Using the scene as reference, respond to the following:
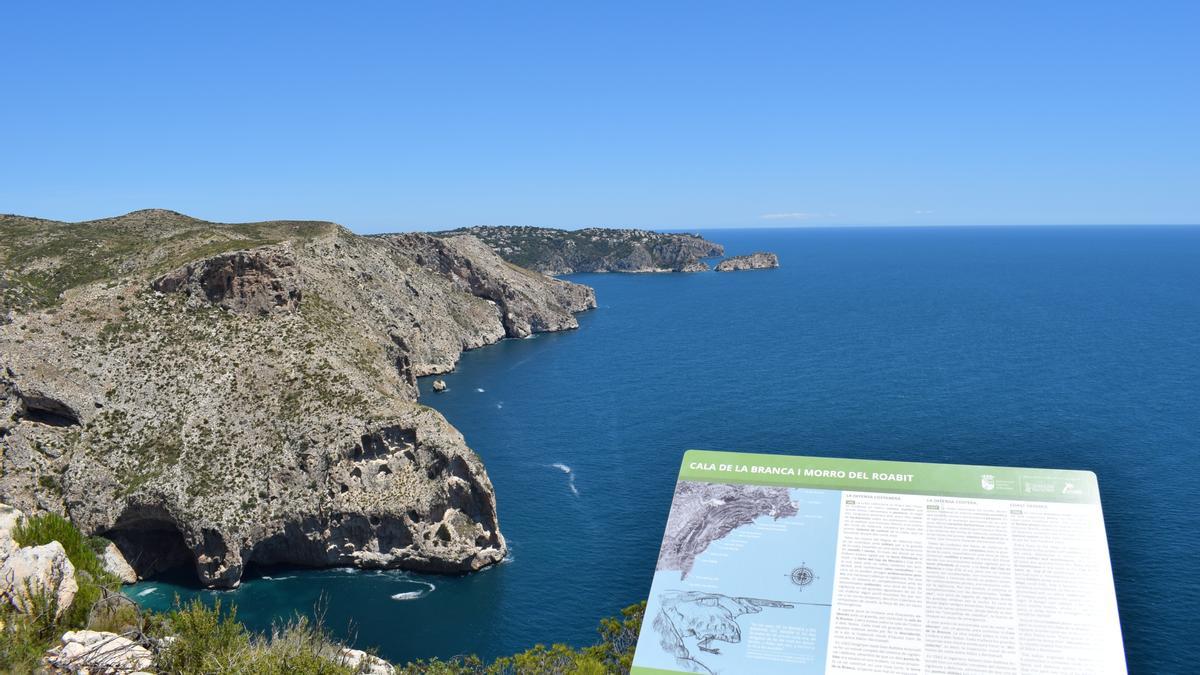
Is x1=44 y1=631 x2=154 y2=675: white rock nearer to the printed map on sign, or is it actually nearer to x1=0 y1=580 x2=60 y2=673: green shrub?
x1=0 y1=580 x2=60 y2=673: green shrub

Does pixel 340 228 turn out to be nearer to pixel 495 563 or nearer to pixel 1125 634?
pixel 495 563

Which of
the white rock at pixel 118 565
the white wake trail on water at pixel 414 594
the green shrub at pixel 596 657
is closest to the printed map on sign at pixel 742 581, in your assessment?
the green shrub at pixel 596 657

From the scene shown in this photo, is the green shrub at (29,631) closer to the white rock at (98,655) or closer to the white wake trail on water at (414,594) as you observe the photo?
the white rock at (98,655)

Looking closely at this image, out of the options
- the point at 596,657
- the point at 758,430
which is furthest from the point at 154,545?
the point at 758,430

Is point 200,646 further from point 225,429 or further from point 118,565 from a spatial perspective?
point 225,429

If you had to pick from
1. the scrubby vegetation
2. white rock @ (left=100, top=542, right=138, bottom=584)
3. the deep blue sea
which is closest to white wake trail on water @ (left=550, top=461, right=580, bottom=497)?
the deep blue sea

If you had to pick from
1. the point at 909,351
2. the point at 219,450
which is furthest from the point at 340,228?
the point at 909,351
